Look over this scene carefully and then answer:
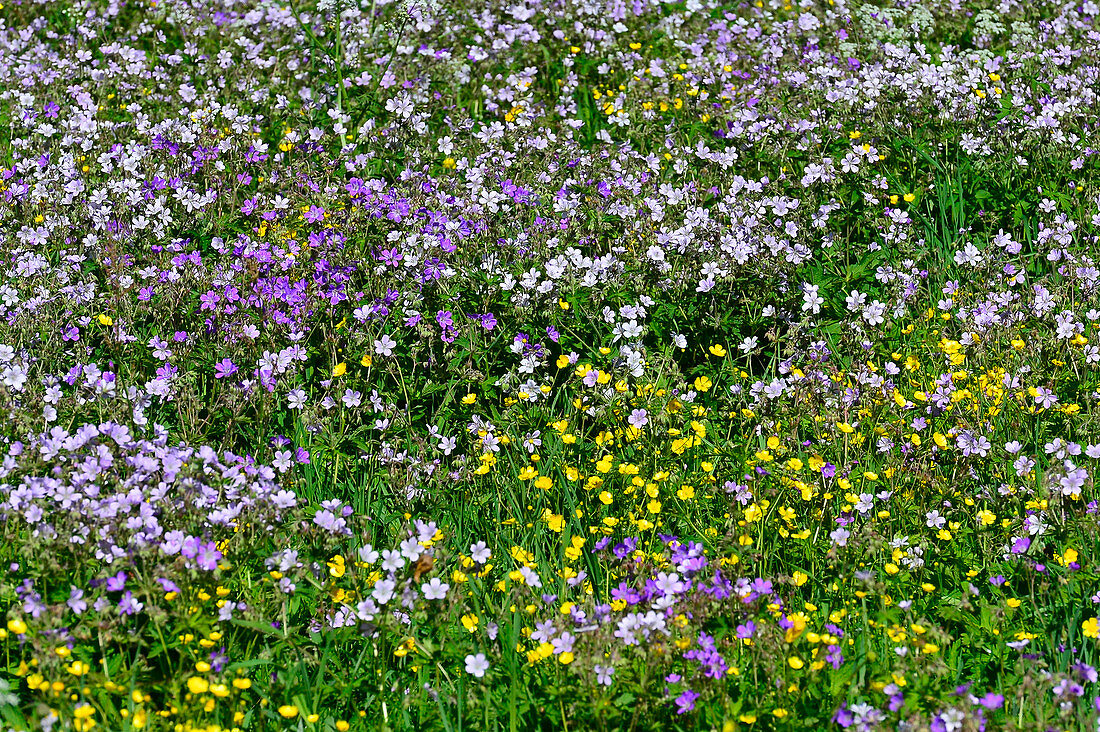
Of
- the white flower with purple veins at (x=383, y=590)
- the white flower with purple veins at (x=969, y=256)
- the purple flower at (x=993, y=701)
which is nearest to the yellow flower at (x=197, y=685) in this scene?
the white flower with purple veins at (x=383, y=590)

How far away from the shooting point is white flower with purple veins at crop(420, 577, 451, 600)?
2.91 meters

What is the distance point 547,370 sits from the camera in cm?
429

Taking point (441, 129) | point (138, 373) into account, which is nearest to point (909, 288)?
point (441, 129)

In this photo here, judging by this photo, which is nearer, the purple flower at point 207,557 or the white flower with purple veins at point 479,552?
the purple flower at point 207,557

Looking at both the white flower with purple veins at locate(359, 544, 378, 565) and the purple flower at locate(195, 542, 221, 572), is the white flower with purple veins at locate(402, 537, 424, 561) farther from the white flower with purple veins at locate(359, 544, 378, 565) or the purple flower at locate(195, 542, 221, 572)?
the purple flower at locate(195, 542, 221, 572)

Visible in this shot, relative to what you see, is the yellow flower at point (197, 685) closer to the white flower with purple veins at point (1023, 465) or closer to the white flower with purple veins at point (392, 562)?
the white flower with purple veins at point (392, 562)

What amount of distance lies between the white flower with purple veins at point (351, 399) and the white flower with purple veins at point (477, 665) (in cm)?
132

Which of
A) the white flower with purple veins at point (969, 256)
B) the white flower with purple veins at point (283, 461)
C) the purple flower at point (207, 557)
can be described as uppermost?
the white flower with purple veins at point (969, 256)

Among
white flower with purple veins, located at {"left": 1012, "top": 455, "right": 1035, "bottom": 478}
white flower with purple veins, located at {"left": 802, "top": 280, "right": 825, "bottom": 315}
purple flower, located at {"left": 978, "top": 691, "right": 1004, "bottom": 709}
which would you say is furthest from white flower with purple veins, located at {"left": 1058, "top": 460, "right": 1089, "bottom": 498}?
white flower with purple veins, located at {"left": 802, "top": 280, "right": 825, "bottom": 315}

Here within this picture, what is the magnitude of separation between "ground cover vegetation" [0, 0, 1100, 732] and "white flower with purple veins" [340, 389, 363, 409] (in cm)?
5

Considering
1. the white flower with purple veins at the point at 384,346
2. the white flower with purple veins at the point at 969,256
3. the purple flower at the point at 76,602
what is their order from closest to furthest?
the purple flower at the point at 76,602, the white flower with purple veins at the point at 384,346, the white flower with purple veins at the point at 969,256

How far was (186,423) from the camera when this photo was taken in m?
3.73

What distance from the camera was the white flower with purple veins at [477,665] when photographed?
2.83 m

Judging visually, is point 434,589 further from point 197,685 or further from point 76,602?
point 76,602
